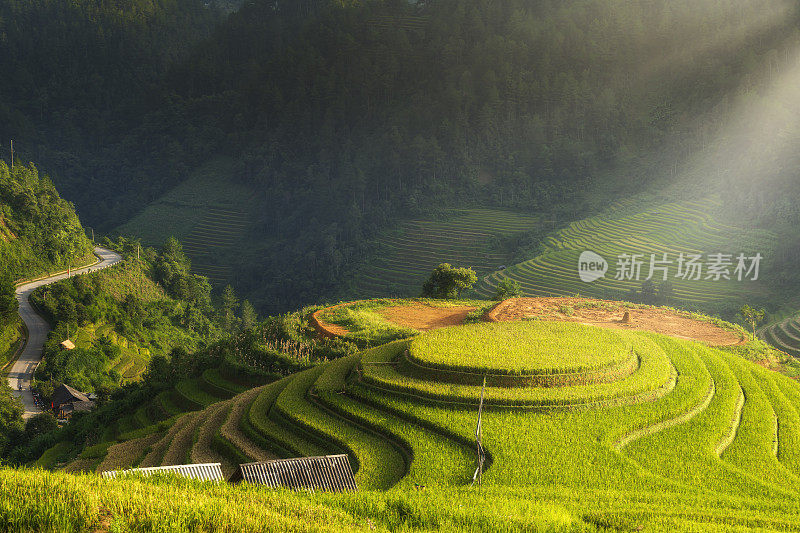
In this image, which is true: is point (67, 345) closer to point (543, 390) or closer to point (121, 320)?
point (121, 320)

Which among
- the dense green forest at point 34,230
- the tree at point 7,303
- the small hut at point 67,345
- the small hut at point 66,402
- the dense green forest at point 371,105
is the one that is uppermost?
the dense green forest at point 371,105

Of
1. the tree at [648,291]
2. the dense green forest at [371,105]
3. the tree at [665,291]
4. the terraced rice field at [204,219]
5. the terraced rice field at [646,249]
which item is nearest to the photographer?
the tree at [665,291]

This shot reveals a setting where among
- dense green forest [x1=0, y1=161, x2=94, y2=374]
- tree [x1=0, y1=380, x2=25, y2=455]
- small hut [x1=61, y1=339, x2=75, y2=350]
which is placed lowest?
tree [x1=0, y1=380, x2=25, y2=455]

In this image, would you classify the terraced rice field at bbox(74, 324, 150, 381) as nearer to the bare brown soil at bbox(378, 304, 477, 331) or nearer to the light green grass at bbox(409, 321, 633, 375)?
the bare brown soil at bbox(378, 304, 477, 331)

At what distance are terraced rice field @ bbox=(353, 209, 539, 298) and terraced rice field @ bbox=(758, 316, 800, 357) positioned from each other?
18835 mm

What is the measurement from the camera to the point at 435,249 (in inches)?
1836

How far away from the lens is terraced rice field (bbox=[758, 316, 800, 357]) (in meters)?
22.8

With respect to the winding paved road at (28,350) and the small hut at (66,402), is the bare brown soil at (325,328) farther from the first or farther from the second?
the winding paved road at (28,350)

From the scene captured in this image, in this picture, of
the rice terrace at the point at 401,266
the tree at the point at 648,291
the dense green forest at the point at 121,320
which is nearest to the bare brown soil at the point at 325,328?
the rice terrace at the point at 401,266

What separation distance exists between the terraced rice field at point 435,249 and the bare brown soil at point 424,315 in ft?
61.3

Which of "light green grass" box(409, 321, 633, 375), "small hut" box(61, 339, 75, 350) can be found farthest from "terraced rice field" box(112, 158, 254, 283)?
"light green grass" box(409, 321, 633, 375)

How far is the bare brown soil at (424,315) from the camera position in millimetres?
19500

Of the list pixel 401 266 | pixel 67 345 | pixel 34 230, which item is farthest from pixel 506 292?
pixel 34 230

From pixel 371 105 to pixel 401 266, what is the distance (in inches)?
1230
